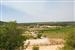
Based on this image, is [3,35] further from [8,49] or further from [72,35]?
[72,35]

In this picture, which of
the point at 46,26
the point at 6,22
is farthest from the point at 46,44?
the point at 46,26

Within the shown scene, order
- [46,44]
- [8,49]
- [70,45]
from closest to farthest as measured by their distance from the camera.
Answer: [70,45]
[8,49]
[46,44]

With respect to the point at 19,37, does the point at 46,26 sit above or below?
below

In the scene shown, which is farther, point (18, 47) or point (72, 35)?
point (18, 47)

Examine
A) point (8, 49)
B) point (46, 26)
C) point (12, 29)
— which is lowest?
point (46, 26)

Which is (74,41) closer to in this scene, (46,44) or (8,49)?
(8,49)

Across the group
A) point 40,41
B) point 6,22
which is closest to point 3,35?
point 6,22

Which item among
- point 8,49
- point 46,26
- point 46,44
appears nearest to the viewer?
point 8,49
